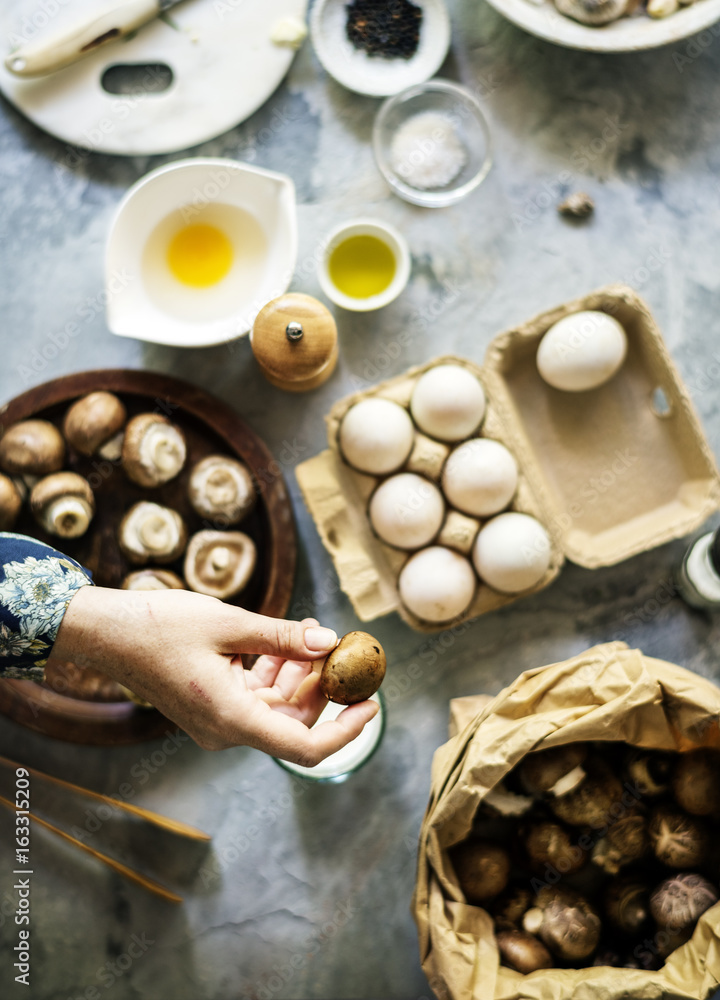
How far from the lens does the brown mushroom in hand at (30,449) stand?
1.33 meters

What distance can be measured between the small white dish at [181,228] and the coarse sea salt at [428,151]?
27 cm

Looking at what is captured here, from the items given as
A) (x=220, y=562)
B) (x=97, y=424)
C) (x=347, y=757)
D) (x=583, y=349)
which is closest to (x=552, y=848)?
(x=347, y=757)

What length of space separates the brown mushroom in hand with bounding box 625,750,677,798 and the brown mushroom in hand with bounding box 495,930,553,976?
0.32m

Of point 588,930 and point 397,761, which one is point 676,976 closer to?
point 588,930

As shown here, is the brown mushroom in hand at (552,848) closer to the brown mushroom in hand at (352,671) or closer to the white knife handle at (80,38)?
the brown mushroom in hand at (352,671)

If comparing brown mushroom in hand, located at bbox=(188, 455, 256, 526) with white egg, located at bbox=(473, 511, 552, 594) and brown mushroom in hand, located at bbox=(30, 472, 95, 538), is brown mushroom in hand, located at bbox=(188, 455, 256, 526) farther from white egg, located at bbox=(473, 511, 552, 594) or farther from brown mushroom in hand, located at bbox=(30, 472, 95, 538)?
white egg, located at bbox=(473, 511, 552, 594)

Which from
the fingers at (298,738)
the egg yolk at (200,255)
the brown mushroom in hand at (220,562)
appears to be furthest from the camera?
the egg yolk at (200,255)

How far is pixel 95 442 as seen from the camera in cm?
134

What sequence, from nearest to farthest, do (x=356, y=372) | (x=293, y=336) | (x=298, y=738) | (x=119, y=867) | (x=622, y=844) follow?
(x=298, y=738) → (x=293, y=336) → (x=622, y=844) → (x=119, y=867) → (x=356, y=372)

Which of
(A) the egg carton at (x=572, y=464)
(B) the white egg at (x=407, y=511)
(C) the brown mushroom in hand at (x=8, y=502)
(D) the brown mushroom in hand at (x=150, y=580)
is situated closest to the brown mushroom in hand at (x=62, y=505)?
(C) the brown mushroom in hand at (x=8, y=502)

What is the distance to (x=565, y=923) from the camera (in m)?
1.25

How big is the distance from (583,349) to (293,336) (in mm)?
534

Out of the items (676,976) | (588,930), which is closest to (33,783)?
(588,930)

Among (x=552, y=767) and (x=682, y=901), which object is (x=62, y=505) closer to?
(x=552, y=767)
